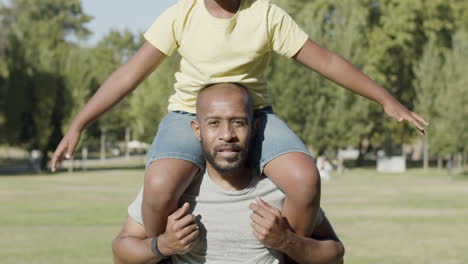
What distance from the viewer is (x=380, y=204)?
2500cm

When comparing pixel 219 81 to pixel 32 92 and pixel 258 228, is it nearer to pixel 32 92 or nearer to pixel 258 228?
pixel 258 228

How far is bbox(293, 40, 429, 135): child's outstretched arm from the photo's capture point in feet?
12.4

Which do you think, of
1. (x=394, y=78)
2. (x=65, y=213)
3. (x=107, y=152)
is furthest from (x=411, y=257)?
(x=107, y=152)

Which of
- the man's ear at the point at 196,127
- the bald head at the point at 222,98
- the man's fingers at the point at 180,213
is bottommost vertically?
the man's fingers at the point at 180,213

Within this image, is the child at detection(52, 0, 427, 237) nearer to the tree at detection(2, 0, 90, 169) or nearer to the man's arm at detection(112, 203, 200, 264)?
the man's arm at detection(112, 203, 200, 264)

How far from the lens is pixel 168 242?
346cm

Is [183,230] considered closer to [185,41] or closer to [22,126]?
[185,41]

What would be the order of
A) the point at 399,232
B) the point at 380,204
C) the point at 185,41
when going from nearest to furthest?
the point at 185,41
the point at 399,232
the point at 380,204

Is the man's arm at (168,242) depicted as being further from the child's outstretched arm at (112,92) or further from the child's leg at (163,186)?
the child's outstretched arm at (112,92)

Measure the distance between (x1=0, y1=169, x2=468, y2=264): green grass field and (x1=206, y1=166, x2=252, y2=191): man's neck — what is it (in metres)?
8.75

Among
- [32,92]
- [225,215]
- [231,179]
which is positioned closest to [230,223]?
[225,215]

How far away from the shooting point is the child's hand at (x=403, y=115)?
Result: 369 centimetres

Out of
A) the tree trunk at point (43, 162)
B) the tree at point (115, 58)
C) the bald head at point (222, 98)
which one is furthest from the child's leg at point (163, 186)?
the tree at point (115, 58)

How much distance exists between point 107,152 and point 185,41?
10456 cm
